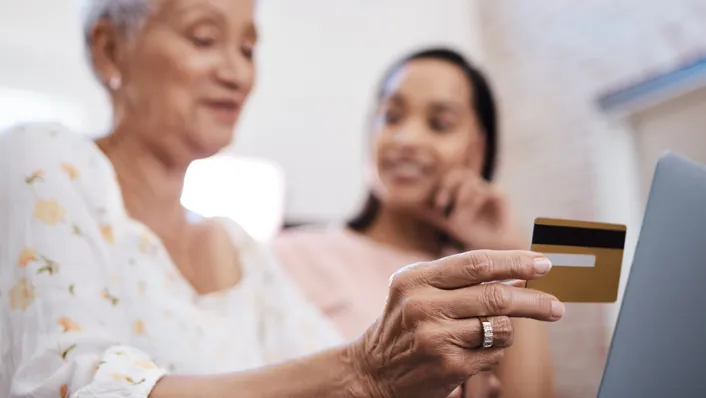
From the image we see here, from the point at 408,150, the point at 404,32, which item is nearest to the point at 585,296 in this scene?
the point at 408,150

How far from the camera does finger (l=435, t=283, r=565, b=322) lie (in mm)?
409

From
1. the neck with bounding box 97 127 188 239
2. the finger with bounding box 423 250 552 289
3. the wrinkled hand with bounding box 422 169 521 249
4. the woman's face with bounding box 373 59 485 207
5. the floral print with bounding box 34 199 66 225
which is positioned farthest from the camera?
the woman's face with bounding box 373 59 485 207

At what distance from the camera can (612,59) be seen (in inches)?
66.7

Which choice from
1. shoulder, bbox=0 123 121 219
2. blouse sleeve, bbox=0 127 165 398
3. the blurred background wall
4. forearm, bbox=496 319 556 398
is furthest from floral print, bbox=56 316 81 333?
the blurred background wall

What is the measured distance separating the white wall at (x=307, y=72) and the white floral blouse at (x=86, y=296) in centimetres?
120

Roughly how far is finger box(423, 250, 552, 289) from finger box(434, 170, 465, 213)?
629 millimetres

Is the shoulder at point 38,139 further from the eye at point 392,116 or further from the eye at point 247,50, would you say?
the eye at point 392,116

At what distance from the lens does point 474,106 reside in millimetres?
1181

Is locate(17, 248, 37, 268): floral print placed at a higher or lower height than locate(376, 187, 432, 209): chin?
higher

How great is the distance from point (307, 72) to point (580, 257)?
1686 millimetres

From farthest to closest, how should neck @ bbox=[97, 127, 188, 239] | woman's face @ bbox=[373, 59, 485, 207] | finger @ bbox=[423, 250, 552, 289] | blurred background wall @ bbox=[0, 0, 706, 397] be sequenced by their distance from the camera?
1. blurred background wall @ bbox=[0, 0, 706, 397]
2. woman's face @ bbox=[373, 59, 485, 207]
3. neck @ bbox=[97, 127, 188, 239]
4. finger @ bbox=[423, 250, 552, 289]

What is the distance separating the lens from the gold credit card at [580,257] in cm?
43

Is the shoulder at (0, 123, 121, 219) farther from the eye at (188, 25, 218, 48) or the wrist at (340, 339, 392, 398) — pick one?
the wrist at (340, 339, 392, 398)

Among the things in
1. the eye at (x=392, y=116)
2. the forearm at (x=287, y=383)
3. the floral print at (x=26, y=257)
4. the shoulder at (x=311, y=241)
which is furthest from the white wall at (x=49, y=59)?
the forearm at (x=287, y=383)
